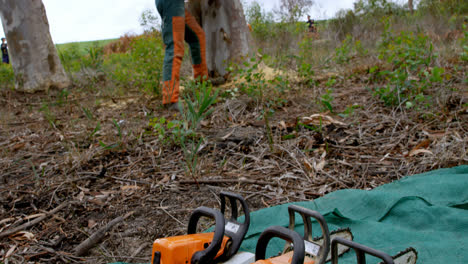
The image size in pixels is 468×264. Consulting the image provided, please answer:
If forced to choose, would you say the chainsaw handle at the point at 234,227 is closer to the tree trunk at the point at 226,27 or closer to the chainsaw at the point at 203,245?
the chainsaw at the point at 203,245

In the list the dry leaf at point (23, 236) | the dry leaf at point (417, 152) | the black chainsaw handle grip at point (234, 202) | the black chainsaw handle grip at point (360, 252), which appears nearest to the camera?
the black chainsaw handle grip at point (360, 252)

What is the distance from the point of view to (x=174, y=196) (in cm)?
227

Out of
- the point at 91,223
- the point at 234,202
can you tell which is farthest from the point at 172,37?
the point at 234,202

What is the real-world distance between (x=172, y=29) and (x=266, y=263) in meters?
3.59

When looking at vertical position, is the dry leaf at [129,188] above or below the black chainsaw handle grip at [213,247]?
below

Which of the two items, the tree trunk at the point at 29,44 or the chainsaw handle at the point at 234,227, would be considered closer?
the chainsaw handle at the point at 234,227

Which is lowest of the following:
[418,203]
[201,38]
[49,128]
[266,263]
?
[418,203]

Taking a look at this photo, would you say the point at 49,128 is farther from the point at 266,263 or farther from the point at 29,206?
the point at 266,263

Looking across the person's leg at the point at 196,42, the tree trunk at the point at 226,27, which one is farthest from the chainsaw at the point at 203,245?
the tree trunk at the point at 226,27

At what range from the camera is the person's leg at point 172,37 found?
4.12 meters

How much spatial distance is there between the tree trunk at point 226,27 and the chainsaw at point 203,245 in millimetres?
4335

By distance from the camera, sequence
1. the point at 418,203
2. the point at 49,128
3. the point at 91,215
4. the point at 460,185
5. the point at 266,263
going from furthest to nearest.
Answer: the point at 49,128 → the point at 91,215 → the point at 460,185 → the point at 418,203 → the point at 266,263

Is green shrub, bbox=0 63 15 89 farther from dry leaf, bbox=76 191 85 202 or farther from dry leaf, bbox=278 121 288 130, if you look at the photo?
dry leaf, bbox=278 121 288 130

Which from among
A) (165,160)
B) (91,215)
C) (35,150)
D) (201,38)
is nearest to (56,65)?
(201,38)
